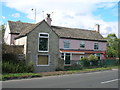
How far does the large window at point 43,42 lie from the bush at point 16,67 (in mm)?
3508

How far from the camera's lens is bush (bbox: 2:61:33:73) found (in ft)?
63.4

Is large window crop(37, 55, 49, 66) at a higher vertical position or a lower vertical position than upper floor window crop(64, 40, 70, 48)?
lower

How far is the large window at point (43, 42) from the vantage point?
2436cm

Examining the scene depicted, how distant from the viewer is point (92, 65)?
31.2 meters

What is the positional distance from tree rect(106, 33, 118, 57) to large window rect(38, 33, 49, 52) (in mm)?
28636

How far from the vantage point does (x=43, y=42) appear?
24.7 metres

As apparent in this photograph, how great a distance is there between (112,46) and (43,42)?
32.9m

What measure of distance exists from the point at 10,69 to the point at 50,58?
667 cm

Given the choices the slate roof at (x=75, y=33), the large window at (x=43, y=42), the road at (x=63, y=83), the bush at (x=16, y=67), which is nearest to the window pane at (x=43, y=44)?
the large window at (x=43, y=42)

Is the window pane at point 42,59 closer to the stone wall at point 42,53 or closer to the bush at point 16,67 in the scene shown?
the stone wall at point 42,53

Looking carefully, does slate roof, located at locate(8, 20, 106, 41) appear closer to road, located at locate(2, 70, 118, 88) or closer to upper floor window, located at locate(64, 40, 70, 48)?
upper floor window, located at locate(64, 40, 70, 48)

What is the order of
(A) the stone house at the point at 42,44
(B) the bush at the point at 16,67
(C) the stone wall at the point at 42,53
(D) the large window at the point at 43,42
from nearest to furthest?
(B) the bush at the point at 16,67
(C) the stone wall at the point at 42,53
(A) the stone house at the point at 42,44
(D) the large window at the point at 43,42

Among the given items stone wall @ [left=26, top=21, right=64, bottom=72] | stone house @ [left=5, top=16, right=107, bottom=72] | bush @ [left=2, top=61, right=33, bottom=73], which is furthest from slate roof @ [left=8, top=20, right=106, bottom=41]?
bush @ [left=2, top=61, right=33, bottom=73]

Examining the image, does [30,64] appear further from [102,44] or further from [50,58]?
[102,44]
